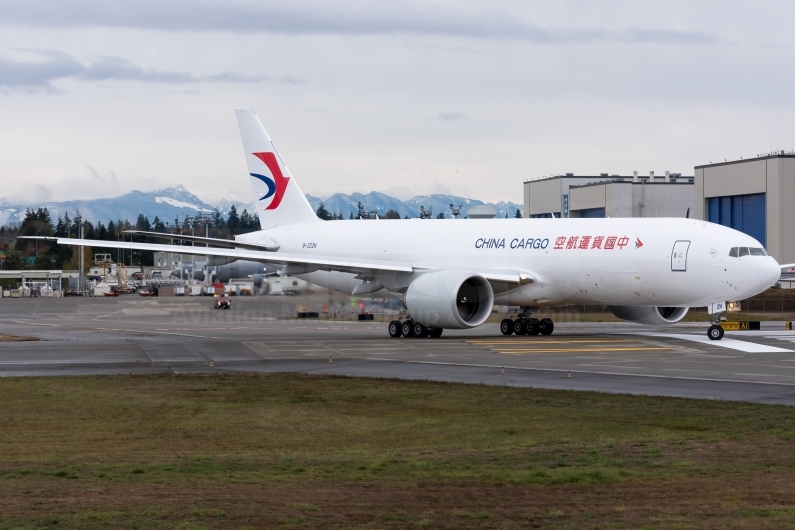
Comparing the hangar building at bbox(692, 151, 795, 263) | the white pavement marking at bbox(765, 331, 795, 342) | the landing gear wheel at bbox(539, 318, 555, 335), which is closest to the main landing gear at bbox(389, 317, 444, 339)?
the landing gear wheel at bbox(539, 318, 555, 335)

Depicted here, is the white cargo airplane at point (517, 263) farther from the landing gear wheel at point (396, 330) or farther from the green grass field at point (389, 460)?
the green grass field at point (389, 460)

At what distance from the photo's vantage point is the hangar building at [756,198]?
7450 cm

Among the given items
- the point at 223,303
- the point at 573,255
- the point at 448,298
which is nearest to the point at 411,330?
the point at 448,298

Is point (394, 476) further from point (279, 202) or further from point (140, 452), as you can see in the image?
point (279, 202)

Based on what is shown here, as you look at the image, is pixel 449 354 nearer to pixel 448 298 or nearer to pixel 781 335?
pixel 448 298

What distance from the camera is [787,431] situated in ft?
48.9

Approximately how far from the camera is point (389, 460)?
1280 centimetres

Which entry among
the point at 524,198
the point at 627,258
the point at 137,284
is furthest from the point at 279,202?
the point at 137,284

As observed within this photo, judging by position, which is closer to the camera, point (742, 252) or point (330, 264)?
point (742, 252)

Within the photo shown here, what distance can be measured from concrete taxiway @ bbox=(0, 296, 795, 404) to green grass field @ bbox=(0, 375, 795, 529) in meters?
3.50

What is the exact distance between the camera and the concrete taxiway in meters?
23.3

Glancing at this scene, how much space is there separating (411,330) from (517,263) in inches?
184

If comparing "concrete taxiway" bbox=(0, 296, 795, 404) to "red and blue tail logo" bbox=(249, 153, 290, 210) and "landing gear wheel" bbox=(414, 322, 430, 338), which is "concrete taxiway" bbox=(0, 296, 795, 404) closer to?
"landing gear wheel" bbox=(414, 322, 430, 338)

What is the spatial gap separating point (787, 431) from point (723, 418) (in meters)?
1.63
